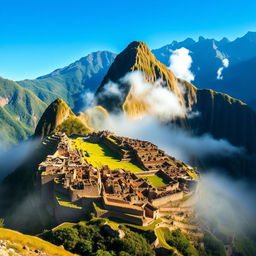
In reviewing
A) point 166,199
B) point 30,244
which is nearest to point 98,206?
point 30,244

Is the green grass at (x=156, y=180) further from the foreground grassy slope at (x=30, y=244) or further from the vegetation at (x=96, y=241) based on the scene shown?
the foreground grassy slope at (x=30, y=244)

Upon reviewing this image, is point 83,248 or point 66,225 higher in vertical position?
point 66,225

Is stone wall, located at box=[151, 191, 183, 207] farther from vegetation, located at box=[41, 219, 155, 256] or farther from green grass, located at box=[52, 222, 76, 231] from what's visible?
green grass, located at box=[52, 222, 76, 231]

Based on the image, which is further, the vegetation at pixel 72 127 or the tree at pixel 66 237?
the vegetation at pixel 72 127

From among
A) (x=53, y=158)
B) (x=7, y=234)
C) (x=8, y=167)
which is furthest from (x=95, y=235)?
(x=8, y=167)

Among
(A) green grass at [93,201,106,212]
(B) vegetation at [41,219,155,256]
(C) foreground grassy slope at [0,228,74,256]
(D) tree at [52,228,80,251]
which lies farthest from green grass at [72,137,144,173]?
(C) foreground grassy slope at [0,228,74,256]

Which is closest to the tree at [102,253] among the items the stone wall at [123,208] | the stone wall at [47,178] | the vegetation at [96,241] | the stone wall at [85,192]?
the vegetation at [96,241]

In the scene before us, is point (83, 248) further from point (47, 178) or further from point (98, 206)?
point (47, 178)
